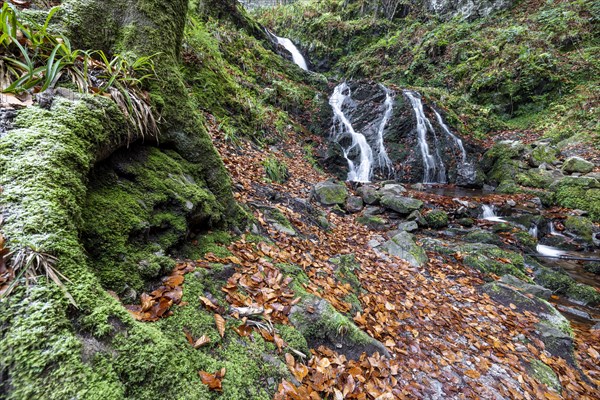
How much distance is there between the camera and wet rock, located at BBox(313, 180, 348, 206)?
775cm

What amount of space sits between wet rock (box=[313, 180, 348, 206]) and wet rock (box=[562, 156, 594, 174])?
10208mm

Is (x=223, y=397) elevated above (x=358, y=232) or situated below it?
above

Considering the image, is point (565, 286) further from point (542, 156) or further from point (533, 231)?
point (542, 156)

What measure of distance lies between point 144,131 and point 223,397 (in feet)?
7.37

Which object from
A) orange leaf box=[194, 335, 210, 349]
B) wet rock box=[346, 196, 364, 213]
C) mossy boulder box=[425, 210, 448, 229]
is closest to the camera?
orange leaf box=[194, 335, 210, 349]

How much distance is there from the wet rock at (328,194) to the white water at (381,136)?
18.5 ft

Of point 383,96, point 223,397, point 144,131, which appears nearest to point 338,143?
point 383,96

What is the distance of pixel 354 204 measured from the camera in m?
8.61

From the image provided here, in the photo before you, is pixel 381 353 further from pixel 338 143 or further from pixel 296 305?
pixel 338 143

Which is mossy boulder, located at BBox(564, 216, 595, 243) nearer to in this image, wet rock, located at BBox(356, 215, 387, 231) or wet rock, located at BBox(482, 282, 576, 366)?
wet rock, located at BBox(482, 282, 576, 366)

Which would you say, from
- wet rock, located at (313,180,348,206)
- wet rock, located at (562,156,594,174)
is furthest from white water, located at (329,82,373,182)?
wet rock, located at (562,156,594,174)

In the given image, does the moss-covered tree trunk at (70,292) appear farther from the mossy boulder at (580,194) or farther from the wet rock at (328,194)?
the mossy boulder at (580,194)

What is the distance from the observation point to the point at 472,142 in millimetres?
14773

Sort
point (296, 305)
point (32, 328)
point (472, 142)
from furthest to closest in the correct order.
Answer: point (472, 142)
point (296, 305)
point (32, 328)
